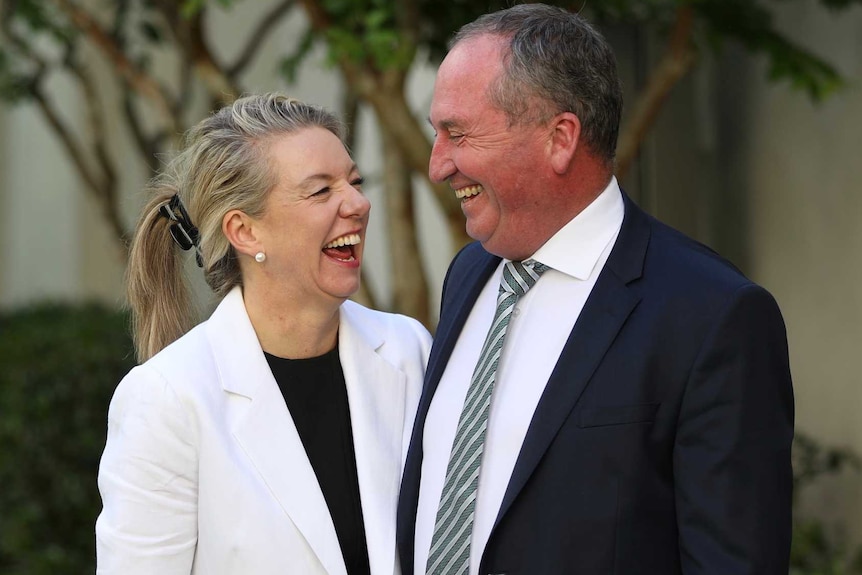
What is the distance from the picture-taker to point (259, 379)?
9.39ft

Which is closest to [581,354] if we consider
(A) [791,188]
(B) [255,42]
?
(A) [791,188]

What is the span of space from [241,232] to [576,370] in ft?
3.05

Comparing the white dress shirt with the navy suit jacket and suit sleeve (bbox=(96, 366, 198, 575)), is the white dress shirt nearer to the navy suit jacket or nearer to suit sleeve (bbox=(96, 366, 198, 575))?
the navy suit jacket

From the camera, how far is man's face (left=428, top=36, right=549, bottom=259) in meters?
2.55

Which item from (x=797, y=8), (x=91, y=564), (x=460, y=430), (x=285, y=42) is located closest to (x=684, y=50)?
(x=797, y=8)

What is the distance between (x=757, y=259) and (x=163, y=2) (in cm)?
296

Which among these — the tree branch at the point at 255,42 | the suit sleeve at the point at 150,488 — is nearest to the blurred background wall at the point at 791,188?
the tree branch at the point at 255,42

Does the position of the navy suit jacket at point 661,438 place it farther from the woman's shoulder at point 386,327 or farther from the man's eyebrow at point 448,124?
the woman's shoulder at point 386,327

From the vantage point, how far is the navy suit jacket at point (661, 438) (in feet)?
7.38

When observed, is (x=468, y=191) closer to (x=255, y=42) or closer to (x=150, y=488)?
(x=150, y=488)

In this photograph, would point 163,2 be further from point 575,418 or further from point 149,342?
point 575,418

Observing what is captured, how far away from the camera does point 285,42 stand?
30.5ft

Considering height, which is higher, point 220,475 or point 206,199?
point 206,199

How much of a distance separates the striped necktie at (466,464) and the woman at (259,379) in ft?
0.85
